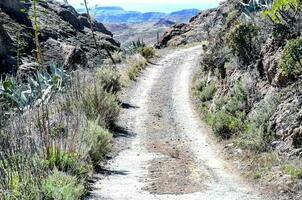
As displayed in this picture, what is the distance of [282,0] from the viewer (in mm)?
11539

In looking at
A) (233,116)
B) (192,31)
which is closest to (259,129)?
(233,116)

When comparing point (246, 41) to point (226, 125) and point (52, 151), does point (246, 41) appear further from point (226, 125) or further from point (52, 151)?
point (52, 151)

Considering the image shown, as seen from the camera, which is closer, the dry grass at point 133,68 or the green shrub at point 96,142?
the green shrub at point 96,142

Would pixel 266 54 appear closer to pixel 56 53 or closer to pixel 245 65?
pixel 245 65

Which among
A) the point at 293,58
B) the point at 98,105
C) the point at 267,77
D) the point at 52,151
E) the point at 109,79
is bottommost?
the point at 109,79

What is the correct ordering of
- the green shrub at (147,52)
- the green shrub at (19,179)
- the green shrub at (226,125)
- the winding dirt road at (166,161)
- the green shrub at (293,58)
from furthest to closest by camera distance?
the green shrub at (147,52) → the green shrub at (226,125) → the green shrub at (293,58) → the winding dirt road at (166,161) → the green shrub at (19,179)

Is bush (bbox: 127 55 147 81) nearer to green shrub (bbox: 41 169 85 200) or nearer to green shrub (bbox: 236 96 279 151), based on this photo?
green shrub (bbox: 236 96 279 151)

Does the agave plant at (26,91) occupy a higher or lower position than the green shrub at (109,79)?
higher

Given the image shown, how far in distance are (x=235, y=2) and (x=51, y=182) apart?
16.4 meters

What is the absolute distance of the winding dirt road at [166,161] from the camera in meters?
8.97

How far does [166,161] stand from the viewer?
11.4 m

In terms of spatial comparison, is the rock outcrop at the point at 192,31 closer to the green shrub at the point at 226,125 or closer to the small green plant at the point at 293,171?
the green shrub at the point at 226,125

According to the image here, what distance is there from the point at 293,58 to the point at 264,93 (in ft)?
6.42

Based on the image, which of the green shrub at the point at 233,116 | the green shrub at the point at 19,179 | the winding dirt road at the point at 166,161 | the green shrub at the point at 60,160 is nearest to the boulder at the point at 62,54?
the winding dirt road at the point at 166,161
